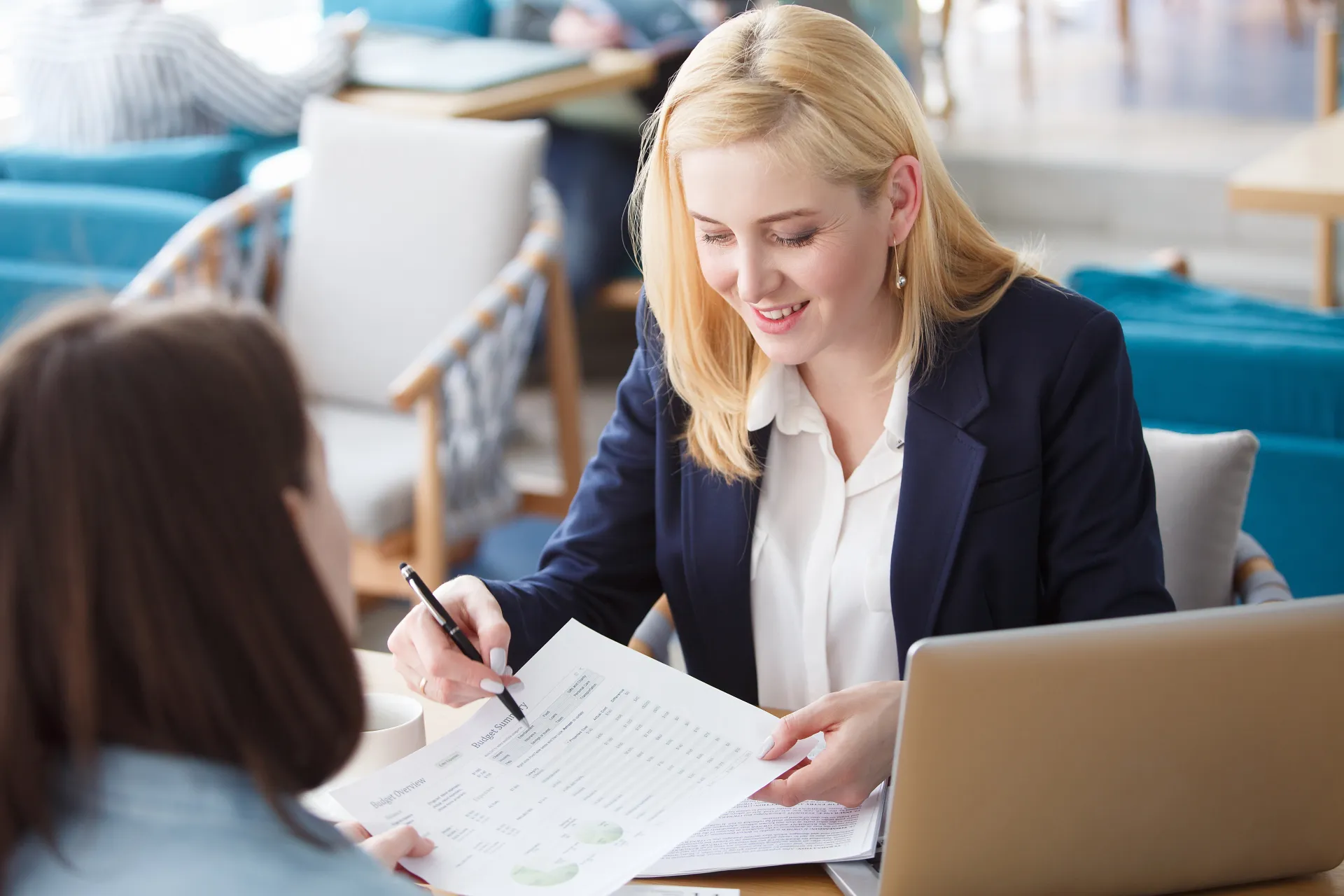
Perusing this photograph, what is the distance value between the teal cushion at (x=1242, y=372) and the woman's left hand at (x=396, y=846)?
4.47 ft

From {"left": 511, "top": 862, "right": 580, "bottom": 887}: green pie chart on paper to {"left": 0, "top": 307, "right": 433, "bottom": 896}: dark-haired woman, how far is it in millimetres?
300

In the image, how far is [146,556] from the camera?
69 cm

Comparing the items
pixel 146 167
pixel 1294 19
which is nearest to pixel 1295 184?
pixel 146 167

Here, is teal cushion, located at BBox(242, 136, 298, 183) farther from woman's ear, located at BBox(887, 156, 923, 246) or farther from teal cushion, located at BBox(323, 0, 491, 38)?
woman's ear, located at BBox(887, 156, 923, 246)

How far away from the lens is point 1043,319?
1.49 m

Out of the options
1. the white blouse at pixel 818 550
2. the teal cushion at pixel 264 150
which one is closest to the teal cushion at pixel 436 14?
the teal cushion at pixel 264 150

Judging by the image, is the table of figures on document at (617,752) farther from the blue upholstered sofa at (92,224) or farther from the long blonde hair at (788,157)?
the blue upholstered sofa at (92,224)

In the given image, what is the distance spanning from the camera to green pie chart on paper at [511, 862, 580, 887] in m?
1.04

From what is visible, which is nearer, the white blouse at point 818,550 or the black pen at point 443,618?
the black pen at point 443,618

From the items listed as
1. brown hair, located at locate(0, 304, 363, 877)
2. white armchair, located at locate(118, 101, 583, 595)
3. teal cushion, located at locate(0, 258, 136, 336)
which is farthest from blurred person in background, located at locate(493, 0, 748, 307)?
brown hair, located at locate(0, 304, 363, 877)

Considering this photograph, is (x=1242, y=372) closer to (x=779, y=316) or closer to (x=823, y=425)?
(x=823, y=425)

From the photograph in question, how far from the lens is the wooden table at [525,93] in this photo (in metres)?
3.90

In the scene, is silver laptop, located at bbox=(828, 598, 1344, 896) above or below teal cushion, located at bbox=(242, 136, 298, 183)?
below

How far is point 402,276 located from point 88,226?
31.8 inches
